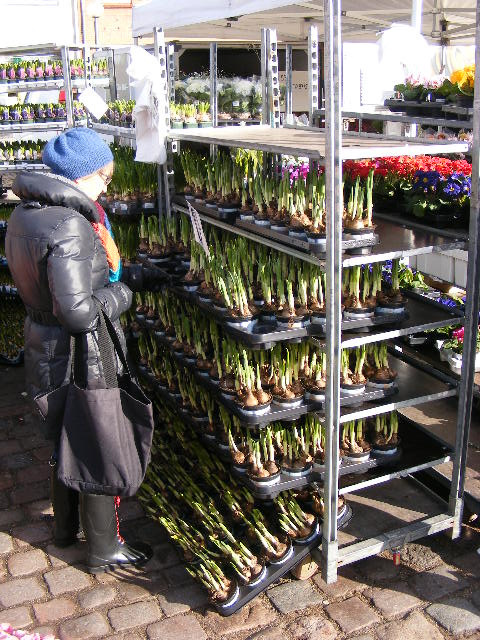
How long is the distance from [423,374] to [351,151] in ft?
4.33

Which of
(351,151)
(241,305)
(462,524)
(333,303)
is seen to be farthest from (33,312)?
(462,524)

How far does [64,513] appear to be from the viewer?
348 cm

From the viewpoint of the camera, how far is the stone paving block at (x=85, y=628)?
9.64 feet

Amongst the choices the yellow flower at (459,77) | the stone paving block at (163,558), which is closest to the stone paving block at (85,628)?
the stone paving block at (163,558)

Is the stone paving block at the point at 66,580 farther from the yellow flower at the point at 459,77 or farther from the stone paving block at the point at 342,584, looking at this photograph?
the yellow flower at the point at 459,77

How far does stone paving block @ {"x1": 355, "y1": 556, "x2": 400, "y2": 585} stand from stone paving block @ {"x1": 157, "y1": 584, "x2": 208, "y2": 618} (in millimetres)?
754

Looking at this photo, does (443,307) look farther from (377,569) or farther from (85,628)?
(85,628)

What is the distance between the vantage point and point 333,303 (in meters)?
2.82

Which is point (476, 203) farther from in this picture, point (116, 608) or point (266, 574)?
point (116, 608)

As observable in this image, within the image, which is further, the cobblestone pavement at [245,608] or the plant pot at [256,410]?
the plant pot at [256,410]

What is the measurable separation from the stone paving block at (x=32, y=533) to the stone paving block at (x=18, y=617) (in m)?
0.51

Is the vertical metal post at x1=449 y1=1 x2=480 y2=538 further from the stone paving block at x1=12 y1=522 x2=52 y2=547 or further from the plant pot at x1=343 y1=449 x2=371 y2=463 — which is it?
the stone paving block at x1=12 y1=522 x2=52 y2=547

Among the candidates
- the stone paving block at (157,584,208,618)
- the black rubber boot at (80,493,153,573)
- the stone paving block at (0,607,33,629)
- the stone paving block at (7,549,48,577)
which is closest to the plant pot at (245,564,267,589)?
the stone paving block at (157,584,208,618)

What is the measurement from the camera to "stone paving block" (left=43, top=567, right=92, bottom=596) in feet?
10.6
